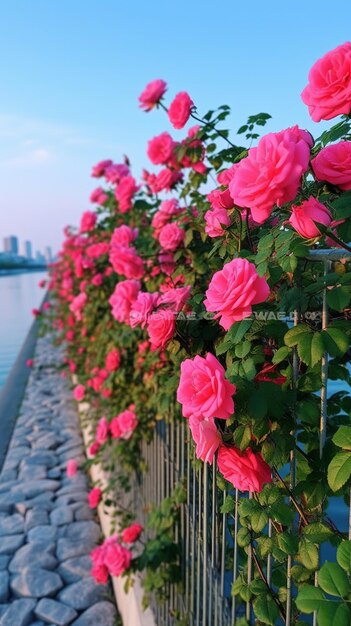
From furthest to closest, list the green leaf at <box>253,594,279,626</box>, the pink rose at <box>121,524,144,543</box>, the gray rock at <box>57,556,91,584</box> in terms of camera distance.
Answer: the gray rock at <box>57,556,91,584</box>
the pink rose at <box>121,524,144,543</box>
the green leaf at <box>253,594,279,626</box>

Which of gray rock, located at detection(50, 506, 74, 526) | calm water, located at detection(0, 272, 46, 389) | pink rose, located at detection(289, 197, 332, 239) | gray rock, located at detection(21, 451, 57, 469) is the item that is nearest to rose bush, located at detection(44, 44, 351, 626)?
pink rose, located at detection(289, 197, 332, 239)

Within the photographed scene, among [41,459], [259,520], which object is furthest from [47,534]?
[259,520]

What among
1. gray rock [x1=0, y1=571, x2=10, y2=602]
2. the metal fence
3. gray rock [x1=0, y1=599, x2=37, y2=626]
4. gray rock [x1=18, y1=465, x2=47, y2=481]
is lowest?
gray rock [x1=0, y1=599, x2=37, y2=626]

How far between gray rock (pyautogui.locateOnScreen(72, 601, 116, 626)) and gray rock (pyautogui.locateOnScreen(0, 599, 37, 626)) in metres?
0.25

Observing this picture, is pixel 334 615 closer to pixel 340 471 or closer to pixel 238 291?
pixel 340 471

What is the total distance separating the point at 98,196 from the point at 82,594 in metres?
2.73

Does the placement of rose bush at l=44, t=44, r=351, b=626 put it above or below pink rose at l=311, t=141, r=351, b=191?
below

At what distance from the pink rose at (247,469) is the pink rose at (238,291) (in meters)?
0.27

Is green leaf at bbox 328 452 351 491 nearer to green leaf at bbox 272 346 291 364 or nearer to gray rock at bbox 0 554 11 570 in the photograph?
green leaf at bbox 272 346 291 364

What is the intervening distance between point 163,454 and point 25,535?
1820 millimetres

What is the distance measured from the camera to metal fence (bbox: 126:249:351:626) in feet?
3.71

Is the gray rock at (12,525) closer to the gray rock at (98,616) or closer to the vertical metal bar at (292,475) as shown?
the gray rock at (98,616)

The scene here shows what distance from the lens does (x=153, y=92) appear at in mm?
2293

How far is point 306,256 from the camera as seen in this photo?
0.94 m
